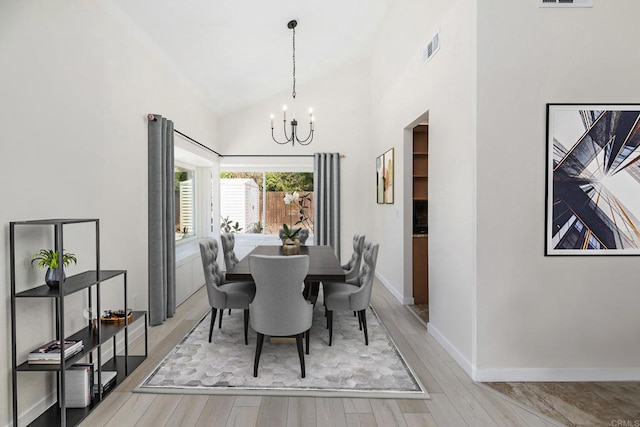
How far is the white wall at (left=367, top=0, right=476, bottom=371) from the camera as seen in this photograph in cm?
275

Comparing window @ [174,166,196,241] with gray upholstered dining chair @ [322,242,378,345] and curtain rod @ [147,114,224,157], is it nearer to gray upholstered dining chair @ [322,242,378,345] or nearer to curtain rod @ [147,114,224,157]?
curtain rod @ [147,114,224,157]

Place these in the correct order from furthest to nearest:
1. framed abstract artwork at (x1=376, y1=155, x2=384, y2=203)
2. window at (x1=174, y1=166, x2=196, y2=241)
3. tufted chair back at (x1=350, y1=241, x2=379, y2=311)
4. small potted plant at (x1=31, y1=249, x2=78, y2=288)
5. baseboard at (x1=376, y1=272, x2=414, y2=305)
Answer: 1. framed abstract artwork at (x1=376, y1=155, x2=384, y2=203)
2. window at (x1=174, y1=166, x2=196, y2=241)
3. baseboard at (x1=376, y1=272, x2=414, y2=305)
4. tufted chair back at (x1=350, y1=241, x2=379, y2=311)
5. small potted plant at (x1=31, y1=249, x2=78, y2=288)

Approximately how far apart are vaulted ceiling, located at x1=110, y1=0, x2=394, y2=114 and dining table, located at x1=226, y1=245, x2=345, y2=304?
7.65 feet

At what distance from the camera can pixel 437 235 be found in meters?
3.45

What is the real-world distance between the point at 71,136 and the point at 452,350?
10.8ft

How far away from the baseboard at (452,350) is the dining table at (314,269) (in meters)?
1.08

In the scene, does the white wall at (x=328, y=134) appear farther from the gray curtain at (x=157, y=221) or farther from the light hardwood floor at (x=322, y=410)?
the light hardwood floor at (x=322, y=410)

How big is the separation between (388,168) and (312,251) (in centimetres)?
174

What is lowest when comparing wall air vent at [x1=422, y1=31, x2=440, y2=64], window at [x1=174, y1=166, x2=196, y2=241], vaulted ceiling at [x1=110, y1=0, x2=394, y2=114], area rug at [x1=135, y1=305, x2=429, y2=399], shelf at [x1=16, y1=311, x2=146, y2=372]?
area rug at [x1=135, y1=305, x2=429, y2=399]

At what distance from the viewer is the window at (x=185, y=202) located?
5.31 metres

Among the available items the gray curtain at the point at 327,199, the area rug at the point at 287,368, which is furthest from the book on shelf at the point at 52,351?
the gray curtain at the point at 327,199

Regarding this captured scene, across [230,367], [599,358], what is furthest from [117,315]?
[599,358]

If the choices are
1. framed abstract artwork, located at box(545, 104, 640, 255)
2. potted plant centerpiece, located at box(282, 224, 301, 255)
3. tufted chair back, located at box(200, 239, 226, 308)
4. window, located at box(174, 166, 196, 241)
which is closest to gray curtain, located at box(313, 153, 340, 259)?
window, located at box(174, 166, 196, 241)

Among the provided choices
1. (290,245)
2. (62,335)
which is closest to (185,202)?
(290,245)
